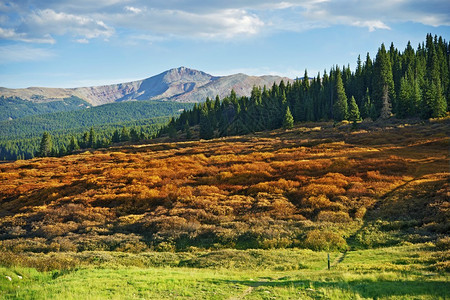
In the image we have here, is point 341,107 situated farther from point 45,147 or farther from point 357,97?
point 45,147

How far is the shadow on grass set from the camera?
39.5 ft

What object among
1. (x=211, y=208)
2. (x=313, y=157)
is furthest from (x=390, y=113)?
(x=211, y=208)

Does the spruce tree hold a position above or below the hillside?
above

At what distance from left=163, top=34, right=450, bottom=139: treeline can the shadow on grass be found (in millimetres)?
83554

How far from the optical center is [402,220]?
23.5 meters

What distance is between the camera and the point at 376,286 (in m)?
12.9

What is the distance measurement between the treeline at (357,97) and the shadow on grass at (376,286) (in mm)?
83554

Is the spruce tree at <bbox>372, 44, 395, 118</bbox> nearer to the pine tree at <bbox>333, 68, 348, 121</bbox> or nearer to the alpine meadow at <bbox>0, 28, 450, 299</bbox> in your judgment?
the pine tree at <bbox>333, 68, 348, 121</bbox>

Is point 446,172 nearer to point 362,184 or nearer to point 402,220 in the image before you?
point 362,184

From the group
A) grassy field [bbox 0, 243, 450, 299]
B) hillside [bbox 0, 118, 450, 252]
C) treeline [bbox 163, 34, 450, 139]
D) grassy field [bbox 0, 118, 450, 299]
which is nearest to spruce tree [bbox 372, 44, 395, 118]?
treeline [bbox 163, 34, 450, 139]

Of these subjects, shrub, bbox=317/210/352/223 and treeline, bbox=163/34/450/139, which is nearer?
shrub, bbox=317/210/352/223

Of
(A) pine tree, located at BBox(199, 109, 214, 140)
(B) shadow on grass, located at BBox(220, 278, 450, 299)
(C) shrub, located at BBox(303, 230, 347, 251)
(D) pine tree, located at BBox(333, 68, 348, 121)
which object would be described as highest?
(D) pine tree, located at BBox(333, 68, 348, 121)

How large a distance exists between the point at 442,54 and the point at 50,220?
138 metres

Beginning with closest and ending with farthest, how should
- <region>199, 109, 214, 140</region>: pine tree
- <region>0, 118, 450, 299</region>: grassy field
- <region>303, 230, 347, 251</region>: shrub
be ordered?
1. <region>0, 118, 450, 299</region>: grassy field
2. <region>303, 230, 347, 251</region>: shrub
3. <region>199, 109, 214, 140</region>: pine tree
